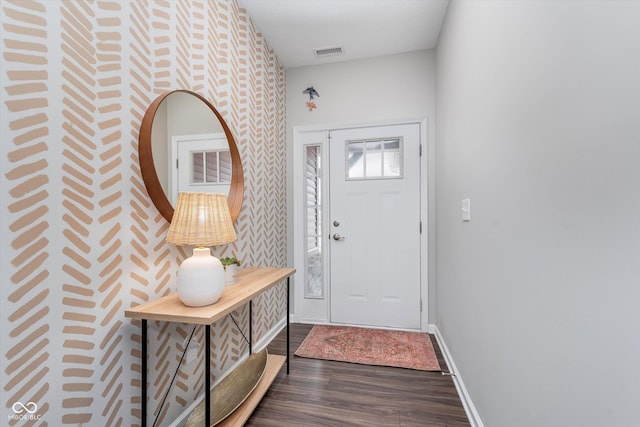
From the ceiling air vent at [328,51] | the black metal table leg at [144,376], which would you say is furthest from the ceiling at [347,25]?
the black metal table leg at [144,376]

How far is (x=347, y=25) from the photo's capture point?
225cm

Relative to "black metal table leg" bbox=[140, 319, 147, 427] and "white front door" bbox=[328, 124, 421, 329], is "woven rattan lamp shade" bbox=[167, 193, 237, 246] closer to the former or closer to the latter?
"black metal table leg" bbox=[140, 319, 147, 427]

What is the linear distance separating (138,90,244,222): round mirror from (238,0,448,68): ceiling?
1093 millimetres

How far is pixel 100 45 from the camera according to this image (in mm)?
1036

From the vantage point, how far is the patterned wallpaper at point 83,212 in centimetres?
80

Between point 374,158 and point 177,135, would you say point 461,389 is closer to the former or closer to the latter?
point 374,158

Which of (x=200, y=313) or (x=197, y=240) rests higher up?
(x=197, y=240)

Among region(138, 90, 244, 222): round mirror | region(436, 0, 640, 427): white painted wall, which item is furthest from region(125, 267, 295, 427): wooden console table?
region(436, 0, 640, 427): white painted wall

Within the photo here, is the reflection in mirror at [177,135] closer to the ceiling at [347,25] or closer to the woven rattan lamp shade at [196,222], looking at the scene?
the woven rattan lamp shade at [196,222]

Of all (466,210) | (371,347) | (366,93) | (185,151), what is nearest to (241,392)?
(371,347)

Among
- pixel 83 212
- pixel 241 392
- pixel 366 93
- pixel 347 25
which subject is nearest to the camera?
pixel 83 212

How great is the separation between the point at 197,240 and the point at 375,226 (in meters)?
1.89

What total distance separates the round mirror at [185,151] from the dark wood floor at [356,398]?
1195mm

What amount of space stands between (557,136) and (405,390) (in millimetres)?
1662
